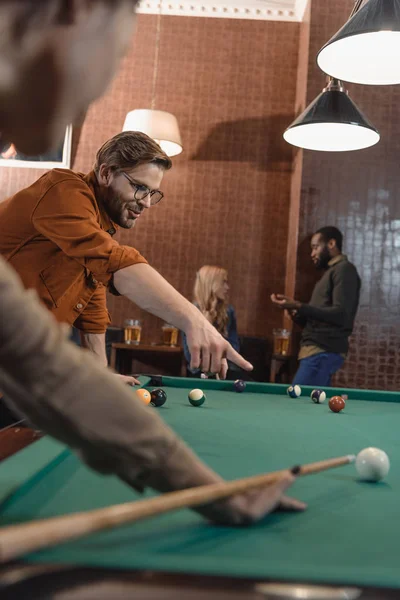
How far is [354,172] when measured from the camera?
6078 millimetres

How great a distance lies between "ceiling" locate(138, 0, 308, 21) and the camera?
686 cm

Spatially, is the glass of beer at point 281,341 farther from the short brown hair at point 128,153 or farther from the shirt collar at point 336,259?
the short brown hair at point 128,153

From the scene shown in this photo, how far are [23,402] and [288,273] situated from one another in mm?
5864

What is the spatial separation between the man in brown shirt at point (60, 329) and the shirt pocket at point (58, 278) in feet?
4.96

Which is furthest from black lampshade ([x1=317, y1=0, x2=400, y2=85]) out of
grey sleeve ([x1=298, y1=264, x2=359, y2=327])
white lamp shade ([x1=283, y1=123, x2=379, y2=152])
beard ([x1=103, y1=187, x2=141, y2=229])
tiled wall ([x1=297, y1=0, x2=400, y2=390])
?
tiled wall ([x1=297, y1=0, x2=400, y2=390])

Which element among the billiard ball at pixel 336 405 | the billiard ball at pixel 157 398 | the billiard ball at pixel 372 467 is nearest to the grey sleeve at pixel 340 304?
the billiard ball at pixel 336 405

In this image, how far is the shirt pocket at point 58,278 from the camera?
243 cm

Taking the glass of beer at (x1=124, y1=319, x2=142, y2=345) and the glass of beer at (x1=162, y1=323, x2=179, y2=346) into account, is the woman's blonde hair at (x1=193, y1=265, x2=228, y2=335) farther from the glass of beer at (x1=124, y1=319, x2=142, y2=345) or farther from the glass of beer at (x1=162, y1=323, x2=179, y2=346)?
the glass of beer at (x1=124, y1=319, x2=142, y2=345)

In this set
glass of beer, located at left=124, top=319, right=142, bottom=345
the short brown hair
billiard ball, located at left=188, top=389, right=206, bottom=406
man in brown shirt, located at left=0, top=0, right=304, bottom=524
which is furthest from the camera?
glass of beer, located at left=124, top=319, right=142, bottom=345

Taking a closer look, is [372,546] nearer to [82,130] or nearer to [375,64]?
[375,64]

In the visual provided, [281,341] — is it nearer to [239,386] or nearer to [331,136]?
[331,136]

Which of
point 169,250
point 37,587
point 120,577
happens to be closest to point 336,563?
point 120,577

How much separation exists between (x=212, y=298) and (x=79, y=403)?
468cm

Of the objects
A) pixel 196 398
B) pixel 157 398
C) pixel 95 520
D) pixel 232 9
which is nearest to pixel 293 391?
pixel 196 398
